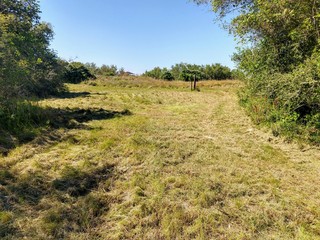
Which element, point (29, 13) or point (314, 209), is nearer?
point (314, 209)

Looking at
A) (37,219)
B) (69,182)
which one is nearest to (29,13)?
(69,182)

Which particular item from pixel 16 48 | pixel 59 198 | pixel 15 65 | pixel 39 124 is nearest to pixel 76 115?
pixel 39 124

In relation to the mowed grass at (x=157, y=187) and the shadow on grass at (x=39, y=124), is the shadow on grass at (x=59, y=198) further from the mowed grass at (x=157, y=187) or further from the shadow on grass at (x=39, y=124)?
the shadow on grass at (x=39, y=124)

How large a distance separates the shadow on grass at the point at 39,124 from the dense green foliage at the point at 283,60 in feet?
15.9

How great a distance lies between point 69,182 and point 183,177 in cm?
180

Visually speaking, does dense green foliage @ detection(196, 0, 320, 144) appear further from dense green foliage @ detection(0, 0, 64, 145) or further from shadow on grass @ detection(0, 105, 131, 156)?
dense green foliage @ detection(0, 0, 64, 145)

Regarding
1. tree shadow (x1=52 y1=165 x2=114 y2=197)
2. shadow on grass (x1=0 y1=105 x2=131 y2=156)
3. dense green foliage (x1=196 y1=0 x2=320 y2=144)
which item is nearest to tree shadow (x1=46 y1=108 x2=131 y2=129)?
shadow on grass (x1=0 y1=105 x2=131 y2=156)

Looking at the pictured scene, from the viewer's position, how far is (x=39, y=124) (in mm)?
6176

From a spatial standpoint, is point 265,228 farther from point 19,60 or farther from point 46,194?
point 19,60

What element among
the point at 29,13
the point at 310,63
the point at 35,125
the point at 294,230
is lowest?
the point at 294,230

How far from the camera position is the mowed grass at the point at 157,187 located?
2588 mm

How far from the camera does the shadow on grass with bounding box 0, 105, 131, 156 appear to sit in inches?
198

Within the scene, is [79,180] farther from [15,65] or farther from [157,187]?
[15,65]

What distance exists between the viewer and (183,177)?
376 cm
